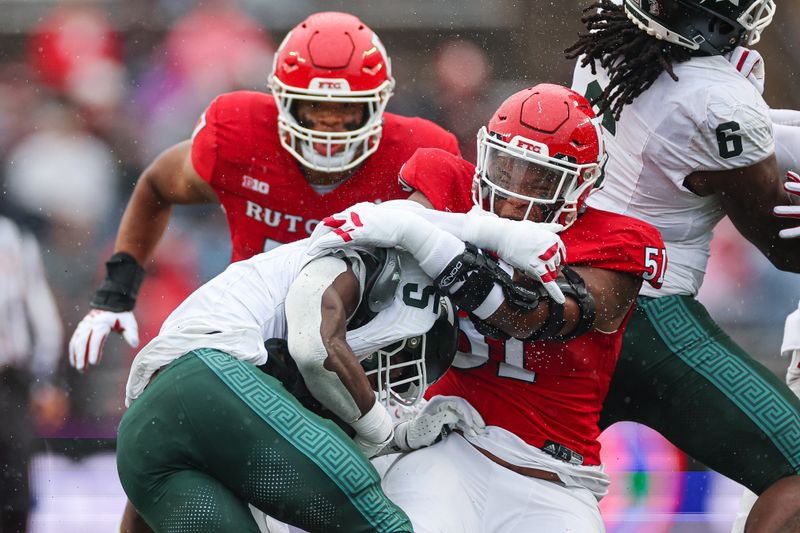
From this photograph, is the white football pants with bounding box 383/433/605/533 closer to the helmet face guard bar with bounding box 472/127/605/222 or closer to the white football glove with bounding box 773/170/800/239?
the helmet face guard bar with bounding box 472/127/605/222

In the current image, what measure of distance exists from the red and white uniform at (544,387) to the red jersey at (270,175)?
2.41 ft

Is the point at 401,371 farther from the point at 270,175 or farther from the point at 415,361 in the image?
the point at 270,175

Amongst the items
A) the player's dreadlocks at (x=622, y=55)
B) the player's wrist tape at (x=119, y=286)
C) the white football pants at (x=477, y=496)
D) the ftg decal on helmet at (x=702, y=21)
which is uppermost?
the ftg decal on helmet at (x=702, y=21)

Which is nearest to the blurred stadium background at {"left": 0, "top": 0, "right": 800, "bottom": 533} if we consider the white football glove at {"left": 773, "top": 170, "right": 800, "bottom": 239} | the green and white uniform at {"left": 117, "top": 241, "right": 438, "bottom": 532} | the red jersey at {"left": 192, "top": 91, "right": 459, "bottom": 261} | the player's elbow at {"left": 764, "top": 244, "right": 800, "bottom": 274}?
the red jersey at {"left": 192, "top": 91, "right": 459, "bottom": 261}

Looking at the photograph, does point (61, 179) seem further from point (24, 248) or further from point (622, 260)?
point (622, 260)

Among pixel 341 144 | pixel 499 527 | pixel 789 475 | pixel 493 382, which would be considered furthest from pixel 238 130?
pixel 789 475

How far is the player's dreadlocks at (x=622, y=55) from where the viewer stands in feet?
9.20

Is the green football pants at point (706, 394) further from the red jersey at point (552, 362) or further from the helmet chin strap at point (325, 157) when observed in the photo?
the helmet chin strap at point (325, 157)

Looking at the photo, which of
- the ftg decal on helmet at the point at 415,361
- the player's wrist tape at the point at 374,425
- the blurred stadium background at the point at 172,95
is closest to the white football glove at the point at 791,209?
the ftg decal on helmet at the point at 415,361

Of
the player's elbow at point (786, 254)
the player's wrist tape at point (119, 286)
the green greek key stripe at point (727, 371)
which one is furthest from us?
the player's wrist tape at point (119, 286)

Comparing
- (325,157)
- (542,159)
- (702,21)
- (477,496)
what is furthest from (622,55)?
(477,496)

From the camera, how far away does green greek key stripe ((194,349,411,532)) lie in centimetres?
211

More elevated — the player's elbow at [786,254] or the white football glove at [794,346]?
the player's elbow at [786,254]

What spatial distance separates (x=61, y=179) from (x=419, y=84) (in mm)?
1639
